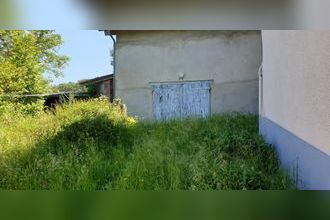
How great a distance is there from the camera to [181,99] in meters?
7.41

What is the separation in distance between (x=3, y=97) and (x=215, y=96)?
4167 millimetres

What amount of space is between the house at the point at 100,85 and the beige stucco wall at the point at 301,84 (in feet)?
9.97

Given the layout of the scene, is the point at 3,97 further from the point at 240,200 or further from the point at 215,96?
the point at 240,200

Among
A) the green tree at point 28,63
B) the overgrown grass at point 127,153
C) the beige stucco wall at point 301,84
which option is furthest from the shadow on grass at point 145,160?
the green tree at point 28,63

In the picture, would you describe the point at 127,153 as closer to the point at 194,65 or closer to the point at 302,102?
the point at 302,102

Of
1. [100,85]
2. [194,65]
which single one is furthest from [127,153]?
A: [194,65]

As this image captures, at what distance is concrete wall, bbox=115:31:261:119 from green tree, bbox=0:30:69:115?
4.41 feet

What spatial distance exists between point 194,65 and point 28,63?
11.3ft

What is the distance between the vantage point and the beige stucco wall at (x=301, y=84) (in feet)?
7.84

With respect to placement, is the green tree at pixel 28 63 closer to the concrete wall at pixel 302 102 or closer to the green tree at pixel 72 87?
the green tree at pixel 72 87

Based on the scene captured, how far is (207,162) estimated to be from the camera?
419 centimetres

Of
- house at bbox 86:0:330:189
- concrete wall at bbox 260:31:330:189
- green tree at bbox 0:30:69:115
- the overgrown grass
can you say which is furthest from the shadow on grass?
green tree at bbox 0:30:69:115

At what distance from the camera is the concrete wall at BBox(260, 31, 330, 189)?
2.41 m

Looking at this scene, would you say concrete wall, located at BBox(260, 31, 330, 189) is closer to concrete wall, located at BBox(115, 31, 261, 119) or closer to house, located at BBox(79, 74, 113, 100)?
concrete wall, located at BBox(115, 31, 261, 119)
